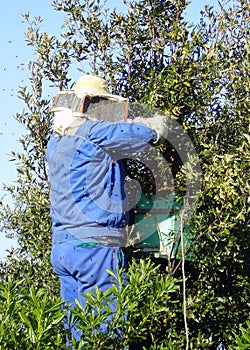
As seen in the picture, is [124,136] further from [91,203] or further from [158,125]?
[91,203]

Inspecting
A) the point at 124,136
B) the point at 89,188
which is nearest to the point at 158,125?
the point at 124,136

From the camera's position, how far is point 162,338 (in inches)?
228

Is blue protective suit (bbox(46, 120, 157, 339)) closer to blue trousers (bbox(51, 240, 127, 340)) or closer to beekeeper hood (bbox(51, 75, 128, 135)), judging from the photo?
blue trousers (bbox(51, 240, 127, 340))

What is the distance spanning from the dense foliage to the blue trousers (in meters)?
0.19

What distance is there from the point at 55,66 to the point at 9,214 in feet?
4.61

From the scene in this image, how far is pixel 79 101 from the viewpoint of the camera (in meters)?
5.81

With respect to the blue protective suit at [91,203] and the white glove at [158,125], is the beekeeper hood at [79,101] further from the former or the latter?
the white glove at [158,125]

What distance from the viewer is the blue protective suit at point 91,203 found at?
5.40 m

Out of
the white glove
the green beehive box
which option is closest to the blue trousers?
the green beehive box

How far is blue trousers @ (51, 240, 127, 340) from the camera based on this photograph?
5.37 m

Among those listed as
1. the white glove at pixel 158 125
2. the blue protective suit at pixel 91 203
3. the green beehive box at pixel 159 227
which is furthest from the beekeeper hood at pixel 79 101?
the green beehive box at pixel 159 227

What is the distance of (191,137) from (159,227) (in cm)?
78

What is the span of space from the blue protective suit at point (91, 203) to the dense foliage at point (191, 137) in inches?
11.2

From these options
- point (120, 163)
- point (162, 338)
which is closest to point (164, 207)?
point (120, 163)
